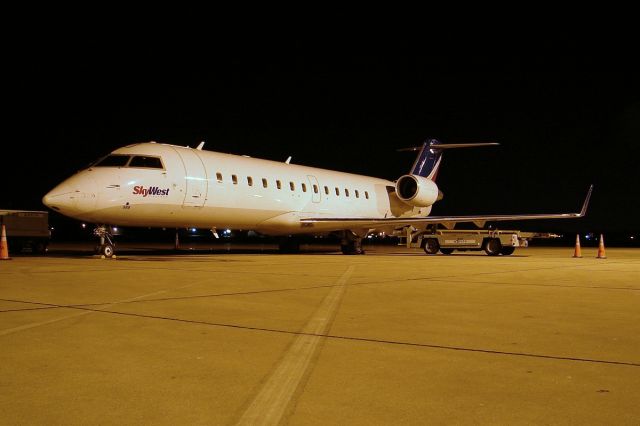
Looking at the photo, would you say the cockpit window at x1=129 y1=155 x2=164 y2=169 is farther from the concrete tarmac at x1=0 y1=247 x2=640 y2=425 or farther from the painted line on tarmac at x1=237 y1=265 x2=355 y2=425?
the painted line on tarmac at x1=237 y1=265 x2=355 y2=425

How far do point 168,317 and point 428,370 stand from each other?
10.3 ft

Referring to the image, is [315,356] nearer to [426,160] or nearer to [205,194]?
[205,194]

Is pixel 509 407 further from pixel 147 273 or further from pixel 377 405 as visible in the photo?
pixel 147 273

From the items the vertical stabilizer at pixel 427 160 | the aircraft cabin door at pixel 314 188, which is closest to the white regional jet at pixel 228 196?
the aircraft cabin door at pixel 314 188

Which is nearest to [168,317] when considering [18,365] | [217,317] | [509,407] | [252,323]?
[217,317]

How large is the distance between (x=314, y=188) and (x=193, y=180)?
6.72 metres

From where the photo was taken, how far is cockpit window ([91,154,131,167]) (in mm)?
17312

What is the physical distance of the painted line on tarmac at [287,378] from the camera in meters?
3.33

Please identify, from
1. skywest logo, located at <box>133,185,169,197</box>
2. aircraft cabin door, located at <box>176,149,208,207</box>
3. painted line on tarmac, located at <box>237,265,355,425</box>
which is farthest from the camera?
aircraft cabin door, located at <box>176,149,208,207</box>

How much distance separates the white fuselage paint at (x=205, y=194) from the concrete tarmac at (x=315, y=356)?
7719mm

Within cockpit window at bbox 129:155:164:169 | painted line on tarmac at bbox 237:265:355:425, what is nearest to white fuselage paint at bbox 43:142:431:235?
cockpit window at bbox 129:155:164:169

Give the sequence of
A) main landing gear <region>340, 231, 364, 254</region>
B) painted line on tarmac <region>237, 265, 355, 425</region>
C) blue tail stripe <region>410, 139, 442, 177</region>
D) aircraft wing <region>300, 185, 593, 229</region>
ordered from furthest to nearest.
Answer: blue tail stripe <region>410, 139, 442, 177</region>, main landing gear <region>340, 231, 364, 254</region>, aircraft wing <region>300, 185, 593, 229</region>, painted line on tarmac <region>237, 265, 355, 425</region>

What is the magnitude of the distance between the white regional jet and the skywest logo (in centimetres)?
3

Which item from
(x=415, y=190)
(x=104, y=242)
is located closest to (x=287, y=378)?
(x=104, y=242)
